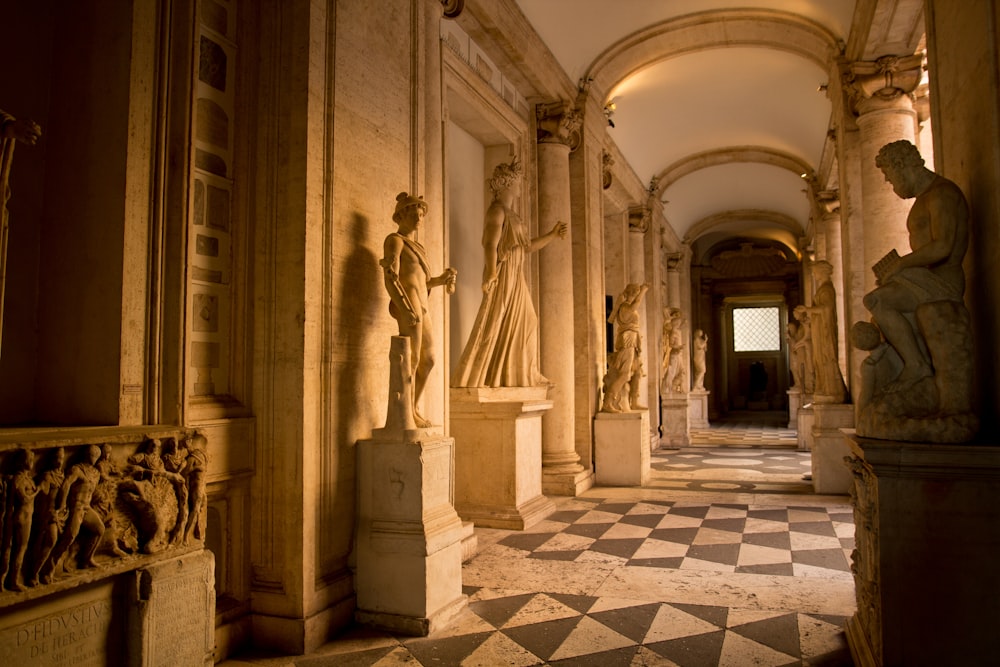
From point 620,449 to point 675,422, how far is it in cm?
502

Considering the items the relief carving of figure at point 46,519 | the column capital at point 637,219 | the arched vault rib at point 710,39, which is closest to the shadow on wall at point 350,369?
the relief carving of figure at point 46,519

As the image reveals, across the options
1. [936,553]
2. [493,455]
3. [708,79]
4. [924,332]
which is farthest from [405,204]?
[708,79]

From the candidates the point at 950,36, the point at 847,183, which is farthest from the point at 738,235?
the point at 950,36

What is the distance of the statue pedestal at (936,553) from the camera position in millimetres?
2539

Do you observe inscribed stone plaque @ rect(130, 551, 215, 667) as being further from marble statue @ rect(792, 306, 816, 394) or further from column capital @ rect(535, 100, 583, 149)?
marble statue @ rect(792, 306, 816, 394)

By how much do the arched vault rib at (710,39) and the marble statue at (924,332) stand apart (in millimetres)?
5605

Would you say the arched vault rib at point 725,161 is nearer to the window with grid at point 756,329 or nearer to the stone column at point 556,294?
the stone column at point 556,294

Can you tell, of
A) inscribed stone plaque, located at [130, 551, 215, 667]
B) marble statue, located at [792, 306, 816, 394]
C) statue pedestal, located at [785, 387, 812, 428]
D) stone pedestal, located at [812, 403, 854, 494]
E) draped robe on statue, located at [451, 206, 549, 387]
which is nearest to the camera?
inscribed stone plaque, located at [130, 551, 215, 667]

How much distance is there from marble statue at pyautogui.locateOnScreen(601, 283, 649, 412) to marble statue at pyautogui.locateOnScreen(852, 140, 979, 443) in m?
5.22

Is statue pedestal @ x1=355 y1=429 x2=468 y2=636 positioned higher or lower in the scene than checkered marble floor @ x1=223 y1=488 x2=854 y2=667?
higher

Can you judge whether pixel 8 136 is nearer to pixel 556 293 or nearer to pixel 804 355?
pixel 556 293

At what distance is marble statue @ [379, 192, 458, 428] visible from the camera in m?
3.71

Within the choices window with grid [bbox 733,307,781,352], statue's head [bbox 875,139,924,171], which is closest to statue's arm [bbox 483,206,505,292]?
statue's head [bbox 875,139,924,171]

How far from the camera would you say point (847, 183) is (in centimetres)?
729
